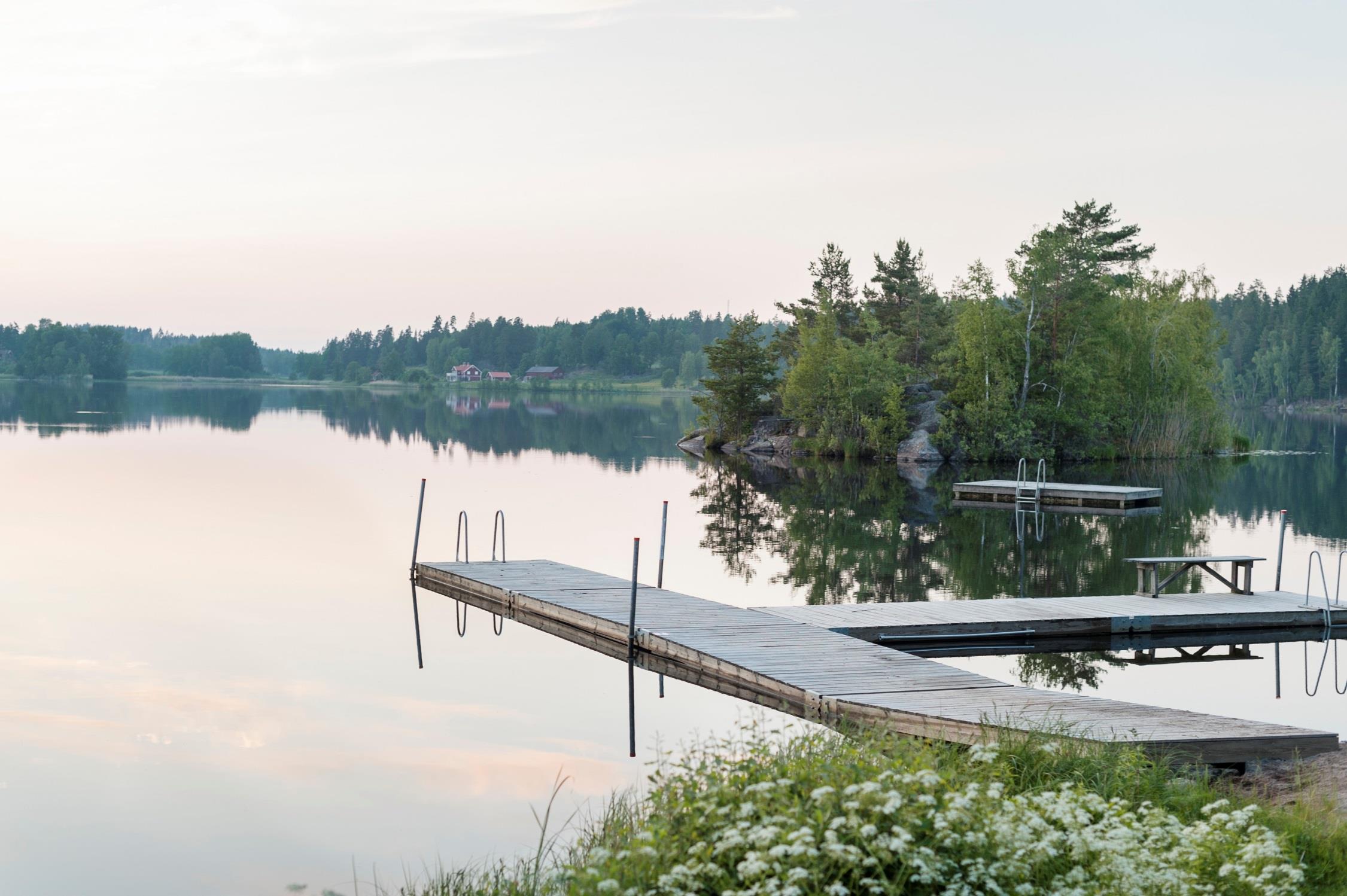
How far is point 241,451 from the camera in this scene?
4822 cm

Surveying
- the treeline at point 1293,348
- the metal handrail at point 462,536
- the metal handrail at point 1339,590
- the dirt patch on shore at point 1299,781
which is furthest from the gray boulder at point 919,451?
the treeline at point 1293,348

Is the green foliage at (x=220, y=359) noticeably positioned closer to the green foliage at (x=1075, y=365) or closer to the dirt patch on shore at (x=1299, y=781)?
the green foliage at (x=1075, y=365)

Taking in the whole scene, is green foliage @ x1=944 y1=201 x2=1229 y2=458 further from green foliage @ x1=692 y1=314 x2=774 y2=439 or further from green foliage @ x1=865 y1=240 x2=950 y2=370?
green foliage @ x1=692 y1=314 x2=774 y2=439

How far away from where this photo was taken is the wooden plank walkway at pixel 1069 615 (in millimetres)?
15328

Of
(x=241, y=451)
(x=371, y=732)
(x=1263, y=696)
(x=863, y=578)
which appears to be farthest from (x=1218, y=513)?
(x=241, y=451)

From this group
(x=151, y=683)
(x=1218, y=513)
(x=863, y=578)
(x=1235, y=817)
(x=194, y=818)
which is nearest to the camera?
(x=1235, y=817)

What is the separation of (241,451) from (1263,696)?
41.4 metres

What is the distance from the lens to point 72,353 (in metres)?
168

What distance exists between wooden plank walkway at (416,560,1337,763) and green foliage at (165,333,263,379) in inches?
7349

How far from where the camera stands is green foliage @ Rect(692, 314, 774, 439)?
55906 millimetres

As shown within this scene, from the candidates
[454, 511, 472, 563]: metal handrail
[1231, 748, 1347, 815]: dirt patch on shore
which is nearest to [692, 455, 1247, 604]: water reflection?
[454, 511, 472, 563]: metal handrail

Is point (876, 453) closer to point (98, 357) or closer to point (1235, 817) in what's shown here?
point (1235, 817)

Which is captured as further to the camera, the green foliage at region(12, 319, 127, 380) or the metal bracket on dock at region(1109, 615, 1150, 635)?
the green foliage at region(12, 319, 127, 380)

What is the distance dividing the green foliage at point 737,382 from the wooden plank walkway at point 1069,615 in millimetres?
38728
